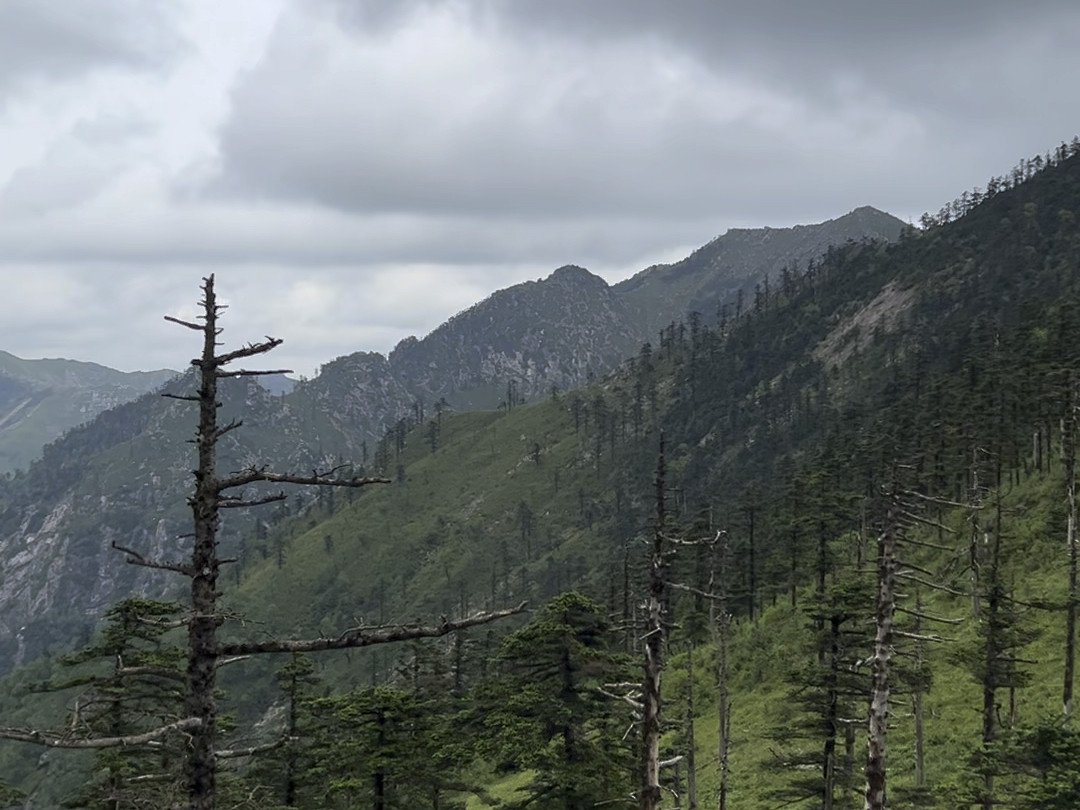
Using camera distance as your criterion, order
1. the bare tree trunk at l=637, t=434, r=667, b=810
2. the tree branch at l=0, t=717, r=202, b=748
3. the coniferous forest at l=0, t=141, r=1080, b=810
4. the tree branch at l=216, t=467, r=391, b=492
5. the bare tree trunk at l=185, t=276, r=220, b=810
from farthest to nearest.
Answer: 1. the bare tree trunk at l=637, t=434, r=667, b=810
2. the coniferous forest at l=0, t=141, r=1080, b=810
3. the bare tree trunk at l=185, t=276, r=220, b=810
4. the tree branch at l=216, t=467, r=391, b=492
5. the tree branch at l=0, t=717, r=202, b=748

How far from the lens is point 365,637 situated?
9680 millimetres

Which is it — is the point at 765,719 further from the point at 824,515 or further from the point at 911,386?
the point at 911,386

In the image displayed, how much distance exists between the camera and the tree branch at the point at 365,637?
29.8 feet

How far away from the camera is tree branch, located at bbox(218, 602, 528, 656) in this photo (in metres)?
9.07

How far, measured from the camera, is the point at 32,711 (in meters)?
195

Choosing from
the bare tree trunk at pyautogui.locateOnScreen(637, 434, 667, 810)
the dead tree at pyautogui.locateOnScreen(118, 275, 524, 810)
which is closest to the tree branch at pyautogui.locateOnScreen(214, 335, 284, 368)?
the dead tree at pyautogui.locateOnScreen(118, 275, 524, 810)

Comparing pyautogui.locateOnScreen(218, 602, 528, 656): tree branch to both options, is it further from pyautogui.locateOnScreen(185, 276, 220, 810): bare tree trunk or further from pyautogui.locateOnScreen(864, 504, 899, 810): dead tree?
pyautogui.locateOnScreen(864, 504, 899, 810): dead tree

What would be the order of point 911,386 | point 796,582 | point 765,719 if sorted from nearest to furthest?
point 765,719
point 796,582
point 911,386

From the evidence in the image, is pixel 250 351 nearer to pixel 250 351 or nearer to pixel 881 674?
pixel 250 351

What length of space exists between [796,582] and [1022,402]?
3053 cm

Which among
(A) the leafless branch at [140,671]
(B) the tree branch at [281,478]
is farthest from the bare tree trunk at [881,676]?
(A) the leafless branch at [140,671]

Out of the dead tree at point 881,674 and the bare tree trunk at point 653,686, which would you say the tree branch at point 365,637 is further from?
the dead tree at point 881,674

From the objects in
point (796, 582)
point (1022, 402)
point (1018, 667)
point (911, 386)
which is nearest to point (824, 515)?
point (796, 582)

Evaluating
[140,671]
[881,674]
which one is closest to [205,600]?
[140,671]
